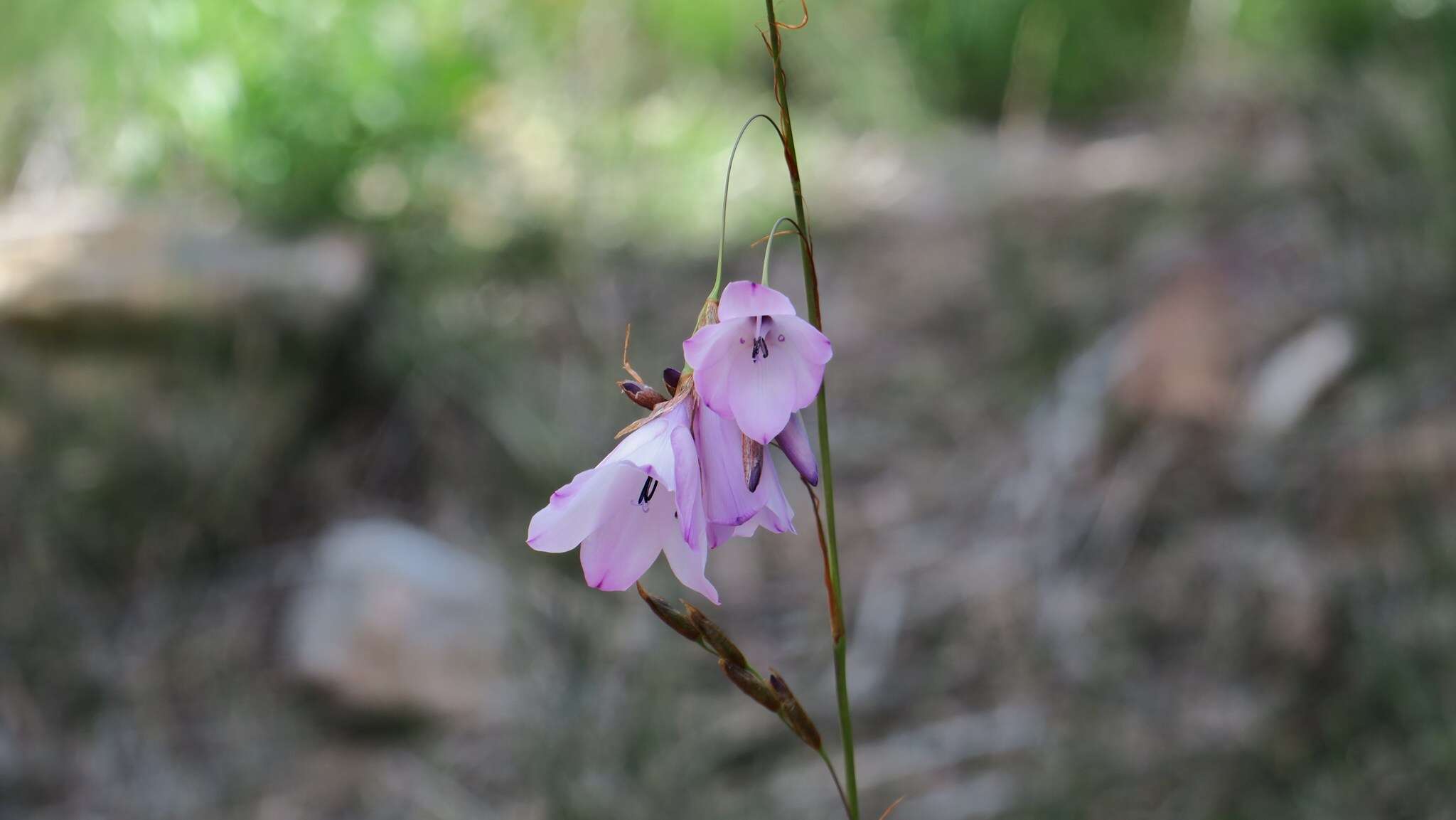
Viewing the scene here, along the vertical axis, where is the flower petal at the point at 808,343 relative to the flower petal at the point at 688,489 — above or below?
above

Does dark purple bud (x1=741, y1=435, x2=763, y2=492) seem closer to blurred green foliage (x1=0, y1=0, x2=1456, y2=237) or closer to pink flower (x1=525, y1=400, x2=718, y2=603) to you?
pink flower (x1=525, y1=400, x2=718, y2=603)

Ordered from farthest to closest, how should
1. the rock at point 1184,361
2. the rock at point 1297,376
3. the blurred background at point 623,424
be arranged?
the rock at point 1184,361 < the rock at point 1297,376 < the blurred background at point 623,424

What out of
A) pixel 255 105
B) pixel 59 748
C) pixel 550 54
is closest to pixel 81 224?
pixel 255 105

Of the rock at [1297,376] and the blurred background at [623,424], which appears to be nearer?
the blurred background at [623,424]

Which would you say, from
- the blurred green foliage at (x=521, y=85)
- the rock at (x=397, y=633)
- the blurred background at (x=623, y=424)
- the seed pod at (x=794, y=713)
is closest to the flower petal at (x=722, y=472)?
the seed pod at (x=794, y=713)

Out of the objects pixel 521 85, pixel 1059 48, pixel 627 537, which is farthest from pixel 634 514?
pixel 1059 48

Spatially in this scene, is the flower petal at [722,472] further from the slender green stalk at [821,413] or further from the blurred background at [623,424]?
the blurred background at [623,424]

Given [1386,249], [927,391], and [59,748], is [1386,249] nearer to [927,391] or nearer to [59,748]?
[927,391]

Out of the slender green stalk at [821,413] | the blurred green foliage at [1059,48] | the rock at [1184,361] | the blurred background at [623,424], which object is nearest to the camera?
the slender green stalk at [821,413]
